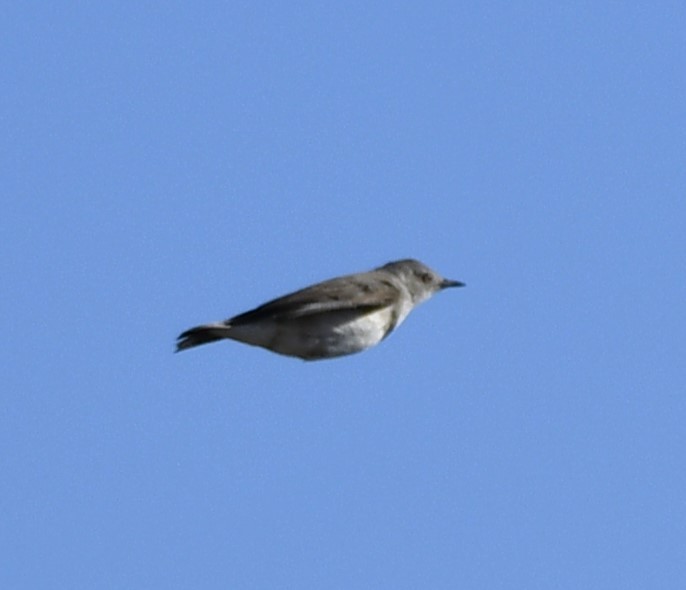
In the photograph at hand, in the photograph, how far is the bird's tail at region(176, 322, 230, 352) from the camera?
17344mm

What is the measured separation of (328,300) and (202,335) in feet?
4.40

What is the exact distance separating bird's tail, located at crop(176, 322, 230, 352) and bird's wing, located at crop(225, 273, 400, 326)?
17 cm

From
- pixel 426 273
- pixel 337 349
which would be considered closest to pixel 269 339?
pixel 337 349

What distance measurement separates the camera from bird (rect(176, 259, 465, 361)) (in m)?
17.7

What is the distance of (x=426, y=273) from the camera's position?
2097 centimetres

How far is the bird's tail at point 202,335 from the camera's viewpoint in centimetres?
1734

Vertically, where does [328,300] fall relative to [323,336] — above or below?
above

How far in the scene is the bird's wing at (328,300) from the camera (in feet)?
58.7

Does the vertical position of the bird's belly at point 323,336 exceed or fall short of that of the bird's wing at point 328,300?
it falls short

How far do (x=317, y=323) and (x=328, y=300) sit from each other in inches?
10.3

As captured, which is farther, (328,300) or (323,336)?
(328,300)

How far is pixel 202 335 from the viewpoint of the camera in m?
17.5

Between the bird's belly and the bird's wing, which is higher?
the bird's wing

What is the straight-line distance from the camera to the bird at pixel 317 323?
698 inches
